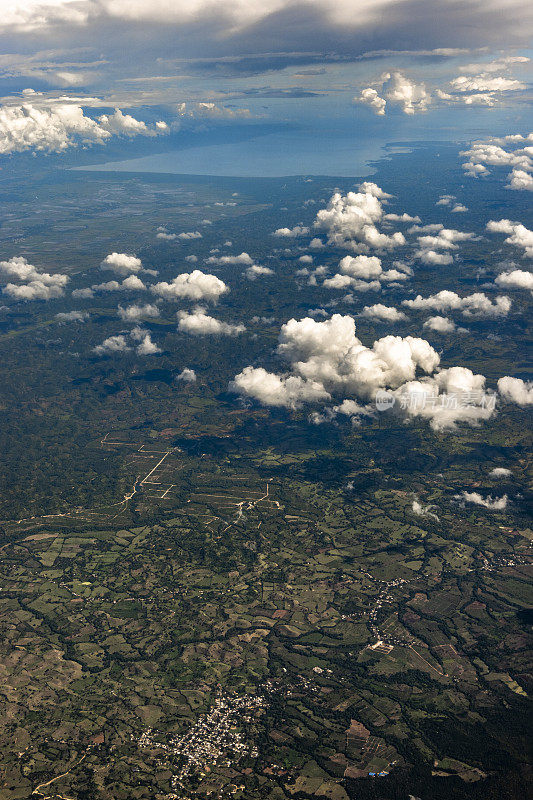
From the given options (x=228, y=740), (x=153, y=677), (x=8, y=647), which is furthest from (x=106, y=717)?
(x=8, y=647)

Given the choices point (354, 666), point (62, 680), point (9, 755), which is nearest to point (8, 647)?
point (62, 680)

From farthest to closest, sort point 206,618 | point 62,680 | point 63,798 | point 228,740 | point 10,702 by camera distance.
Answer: point 206,618 → point 62,680 → point 10,702 → point 228,740 → point 63,798

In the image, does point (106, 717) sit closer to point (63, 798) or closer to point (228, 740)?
point (63, 798)

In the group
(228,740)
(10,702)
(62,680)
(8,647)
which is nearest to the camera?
(228,740)

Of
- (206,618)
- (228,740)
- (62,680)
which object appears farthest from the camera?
(206,618)

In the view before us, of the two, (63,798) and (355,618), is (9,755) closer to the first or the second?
(63,798)

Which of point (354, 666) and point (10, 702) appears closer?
point (10, 702)

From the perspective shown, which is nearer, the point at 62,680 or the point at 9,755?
the point at 9,755

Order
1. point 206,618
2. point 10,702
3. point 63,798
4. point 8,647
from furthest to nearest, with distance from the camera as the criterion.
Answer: point 206,618
point 8,647
point 10,702
point 63,798
